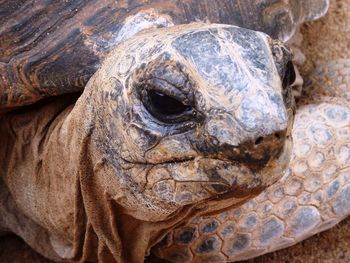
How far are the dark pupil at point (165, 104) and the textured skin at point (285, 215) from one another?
36.1 inches

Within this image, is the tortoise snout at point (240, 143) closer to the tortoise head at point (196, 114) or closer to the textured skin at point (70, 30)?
the tortoise head at point (196, 114)

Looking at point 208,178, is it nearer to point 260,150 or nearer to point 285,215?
point 260,150

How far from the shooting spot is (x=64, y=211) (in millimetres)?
2457

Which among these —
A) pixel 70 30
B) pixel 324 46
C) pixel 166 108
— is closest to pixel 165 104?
pixel 166 108

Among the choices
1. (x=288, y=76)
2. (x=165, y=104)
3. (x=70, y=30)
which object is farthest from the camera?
(x=70, y=30)

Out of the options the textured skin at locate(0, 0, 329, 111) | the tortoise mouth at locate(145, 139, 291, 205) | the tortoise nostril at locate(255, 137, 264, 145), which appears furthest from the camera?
the textured skin at locate(0, 0, 329, 111)

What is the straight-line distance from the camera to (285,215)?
103 inches

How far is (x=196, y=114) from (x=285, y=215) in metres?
1.05

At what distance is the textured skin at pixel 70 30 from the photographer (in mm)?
2252

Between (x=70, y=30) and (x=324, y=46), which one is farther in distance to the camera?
(x=324, y=46)

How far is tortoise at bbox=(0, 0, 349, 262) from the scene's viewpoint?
168 centimetres

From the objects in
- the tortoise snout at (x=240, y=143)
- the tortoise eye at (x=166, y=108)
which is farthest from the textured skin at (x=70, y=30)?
the tortoise snout at (x=240, y=143)

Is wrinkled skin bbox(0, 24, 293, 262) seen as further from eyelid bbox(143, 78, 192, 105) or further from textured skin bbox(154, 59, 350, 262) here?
textured skin bbox(154, 59, 350, 262)

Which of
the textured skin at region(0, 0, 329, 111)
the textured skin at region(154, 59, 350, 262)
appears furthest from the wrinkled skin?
the textured skin at region(154, 59, 350, 262)
